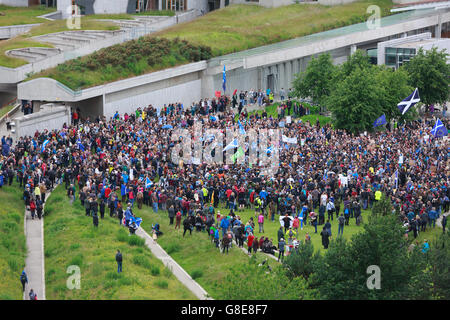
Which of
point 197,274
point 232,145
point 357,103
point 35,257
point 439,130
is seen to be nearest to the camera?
point 197,274

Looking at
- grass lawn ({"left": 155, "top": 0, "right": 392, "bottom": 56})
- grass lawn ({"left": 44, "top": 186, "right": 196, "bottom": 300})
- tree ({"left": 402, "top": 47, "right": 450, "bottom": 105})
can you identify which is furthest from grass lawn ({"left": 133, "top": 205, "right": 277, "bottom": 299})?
grass lawn ({"left": 155, "top": 0, "right": 392, "bottom": 56})

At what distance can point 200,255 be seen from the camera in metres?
35.4

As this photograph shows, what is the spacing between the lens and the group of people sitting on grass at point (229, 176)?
3866cm

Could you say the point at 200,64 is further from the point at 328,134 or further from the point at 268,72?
the point at 328,134

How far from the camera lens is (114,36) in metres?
66.8

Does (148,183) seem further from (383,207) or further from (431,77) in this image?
(431,77)

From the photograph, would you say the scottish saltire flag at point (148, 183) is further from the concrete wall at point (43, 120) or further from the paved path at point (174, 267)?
the concrete wall at point (43, 120)

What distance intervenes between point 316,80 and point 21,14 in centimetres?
3191

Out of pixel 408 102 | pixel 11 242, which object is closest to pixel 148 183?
pixel 11 242

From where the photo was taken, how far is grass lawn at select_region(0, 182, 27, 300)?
31000 mm

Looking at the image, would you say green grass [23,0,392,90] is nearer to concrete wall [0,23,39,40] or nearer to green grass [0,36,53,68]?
green grass [0,36,53,68]

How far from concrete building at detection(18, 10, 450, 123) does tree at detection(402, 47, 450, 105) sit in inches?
373

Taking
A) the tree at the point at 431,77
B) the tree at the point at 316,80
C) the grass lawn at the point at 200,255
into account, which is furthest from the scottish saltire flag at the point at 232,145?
the tree at the point at 431,77
